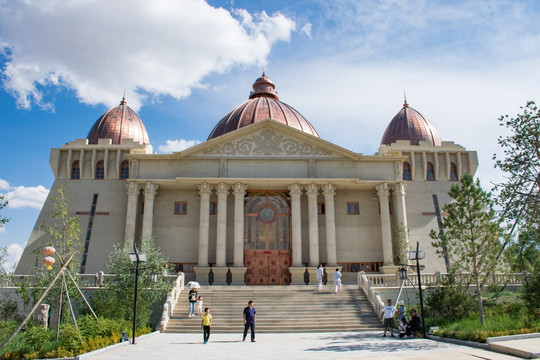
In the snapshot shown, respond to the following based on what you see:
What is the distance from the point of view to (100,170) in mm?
38406

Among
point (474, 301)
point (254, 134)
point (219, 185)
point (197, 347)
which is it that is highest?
point (254, 134)

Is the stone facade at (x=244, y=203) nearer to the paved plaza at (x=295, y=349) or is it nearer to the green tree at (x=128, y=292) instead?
the green tree at (x=128, y=292)

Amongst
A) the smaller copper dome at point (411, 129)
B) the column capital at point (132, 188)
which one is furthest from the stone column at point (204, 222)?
the smaller copper dome at point (411, 129)

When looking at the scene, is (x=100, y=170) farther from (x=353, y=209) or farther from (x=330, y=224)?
(x=353, y=209)

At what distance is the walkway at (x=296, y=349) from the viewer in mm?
13672

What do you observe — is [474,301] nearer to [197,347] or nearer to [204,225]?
[197,347]

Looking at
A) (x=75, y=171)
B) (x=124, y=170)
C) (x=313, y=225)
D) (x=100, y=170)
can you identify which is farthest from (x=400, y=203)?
(x=75, y=171)

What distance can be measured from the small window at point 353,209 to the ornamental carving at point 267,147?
188 inches

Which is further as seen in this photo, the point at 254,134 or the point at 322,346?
the point at 254,134

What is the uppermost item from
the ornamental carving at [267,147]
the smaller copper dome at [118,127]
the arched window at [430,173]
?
the smaller copper dome at [118,127]

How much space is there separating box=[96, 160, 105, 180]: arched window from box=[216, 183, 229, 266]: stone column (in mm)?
11427

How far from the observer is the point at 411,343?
16.8 m

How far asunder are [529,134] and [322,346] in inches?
569

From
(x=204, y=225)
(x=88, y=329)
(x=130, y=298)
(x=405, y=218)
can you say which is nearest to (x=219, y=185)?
(x=204, y=225)
